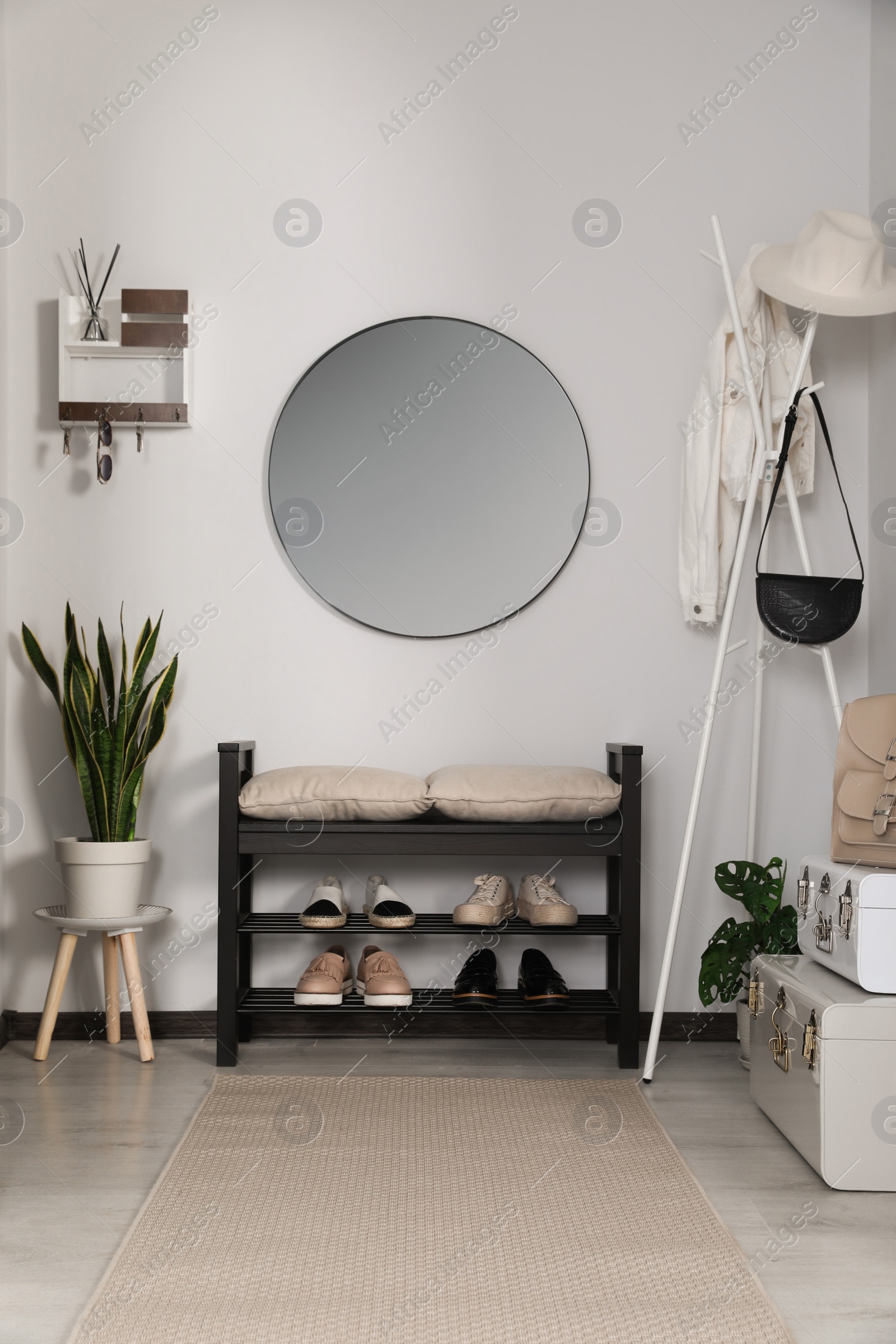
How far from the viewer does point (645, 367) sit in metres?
2.77

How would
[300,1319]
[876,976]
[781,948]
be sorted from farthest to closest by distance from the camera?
[781,948], [876,976], [300,1319]

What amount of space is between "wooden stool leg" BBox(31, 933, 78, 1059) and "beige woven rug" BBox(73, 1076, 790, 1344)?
55 cm

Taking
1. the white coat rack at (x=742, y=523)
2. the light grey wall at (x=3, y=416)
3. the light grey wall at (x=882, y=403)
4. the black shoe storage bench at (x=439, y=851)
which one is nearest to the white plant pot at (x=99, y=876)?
the black shoe storage bench at (x=439, y=851)

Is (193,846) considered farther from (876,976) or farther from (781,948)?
(876,976)

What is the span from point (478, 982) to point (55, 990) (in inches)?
39.3

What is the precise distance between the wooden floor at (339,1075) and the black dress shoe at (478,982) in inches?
6.5

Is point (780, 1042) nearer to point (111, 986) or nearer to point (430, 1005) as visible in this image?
point (430, 1005)

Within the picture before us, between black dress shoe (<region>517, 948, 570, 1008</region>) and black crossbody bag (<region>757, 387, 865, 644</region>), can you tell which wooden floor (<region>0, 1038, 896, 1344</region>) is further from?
black crossbody bag (<region>757, 387, 865, 644</region>)

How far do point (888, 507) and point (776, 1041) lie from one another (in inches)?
56.1

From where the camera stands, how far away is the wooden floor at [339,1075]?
1435mm

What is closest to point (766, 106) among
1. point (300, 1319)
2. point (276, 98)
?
point (276, 98)

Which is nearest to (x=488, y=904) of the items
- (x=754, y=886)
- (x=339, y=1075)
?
(x=339, y=1075)

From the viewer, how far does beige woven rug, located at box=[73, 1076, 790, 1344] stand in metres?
1.35

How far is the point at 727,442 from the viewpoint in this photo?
2.59m
